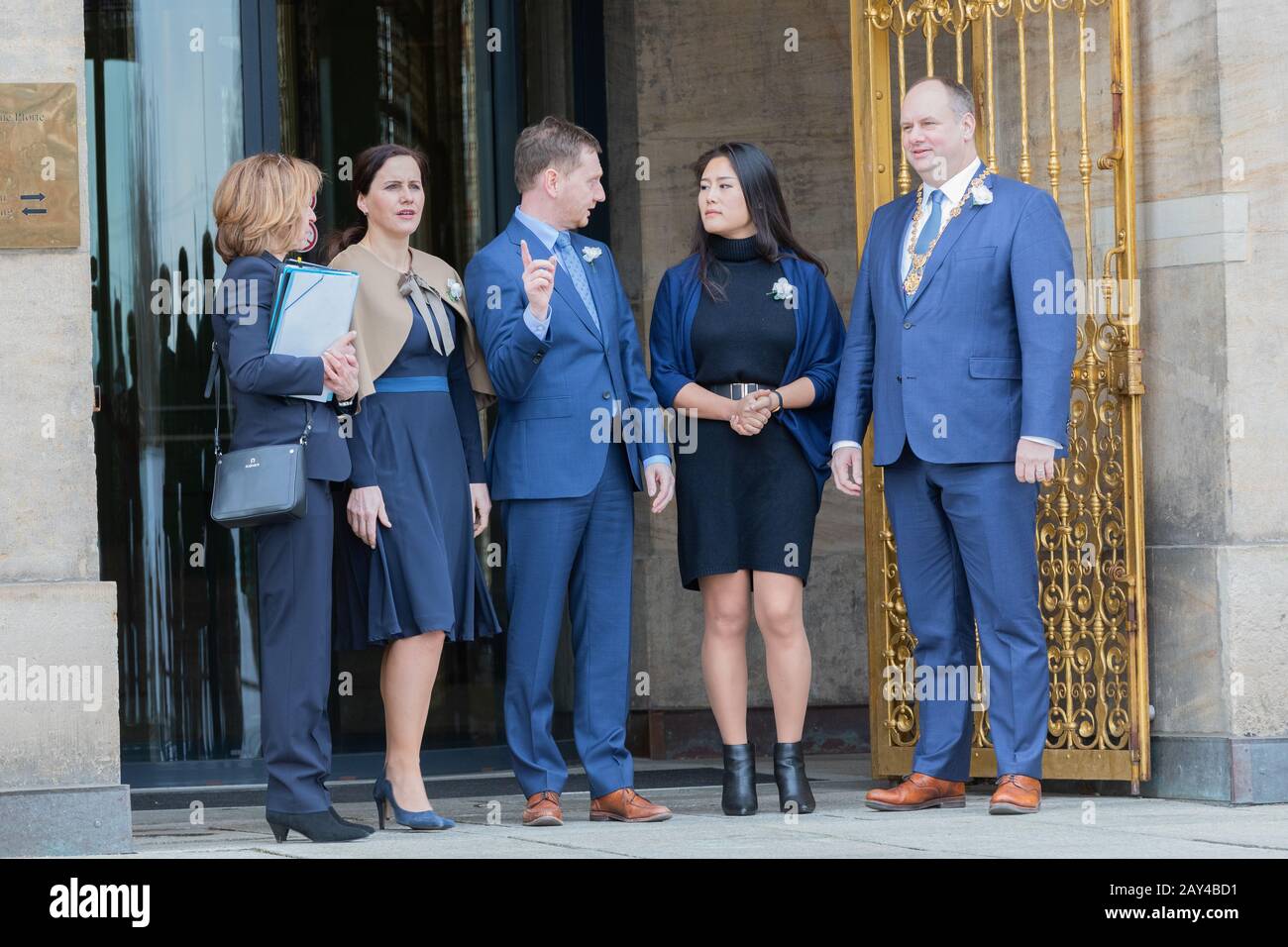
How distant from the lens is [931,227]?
6.50 metres

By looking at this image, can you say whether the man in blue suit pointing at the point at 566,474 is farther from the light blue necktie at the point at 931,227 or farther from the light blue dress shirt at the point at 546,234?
the light blue necktie at the point at 931,227

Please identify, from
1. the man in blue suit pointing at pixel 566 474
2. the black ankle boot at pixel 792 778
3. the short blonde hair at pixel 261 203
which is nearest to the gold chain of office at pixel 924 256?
the man in blue suit pointing at pixel 566 474

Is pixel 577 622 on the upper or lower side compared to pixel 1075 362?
lower

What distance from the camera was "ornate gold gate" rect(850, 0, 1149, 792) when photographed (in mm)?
6680

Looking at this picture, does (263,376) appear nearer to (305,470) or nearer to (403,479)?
(305,470)

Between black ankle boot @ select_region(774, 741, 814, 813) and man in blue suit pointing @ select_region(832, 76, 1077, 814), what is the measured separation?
0.25 metres

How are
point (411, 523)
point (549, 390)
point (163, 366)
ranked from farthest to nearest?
point (163, 366), point (549, 390), point (411, 523)

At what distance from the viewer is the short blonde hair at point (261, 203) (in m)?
5.75

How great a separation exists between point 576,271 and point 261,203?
1070mm

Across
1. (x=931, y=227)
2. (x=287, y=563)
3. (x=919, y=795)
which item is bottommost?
(x=919, y=795)

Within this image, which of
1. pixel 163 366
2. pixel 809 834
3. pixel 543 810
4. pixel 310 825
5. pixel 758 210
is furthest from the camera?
pixel 163 366

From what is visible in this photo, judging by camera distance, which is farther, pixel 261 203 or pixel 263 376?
pixel 261 203

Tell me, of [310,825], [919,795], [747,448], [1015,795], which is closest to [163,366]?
[747,448]

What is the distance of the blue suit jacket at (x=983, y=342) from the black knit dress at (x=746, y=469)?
8.8 inches
